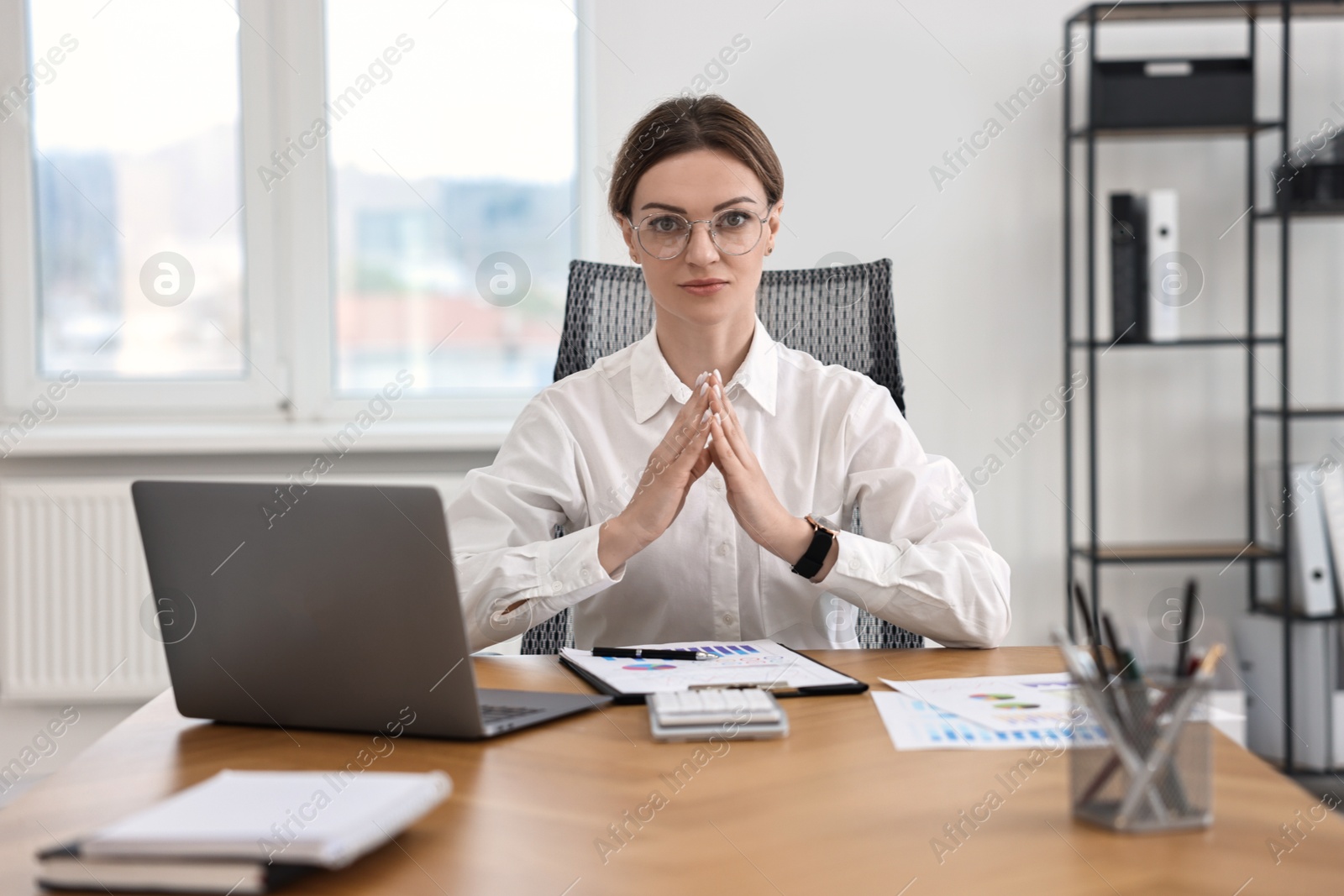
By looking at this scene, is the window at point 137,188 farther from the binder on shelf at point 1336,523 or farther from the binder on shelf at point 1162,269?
the binder on shelf at point 1336,523

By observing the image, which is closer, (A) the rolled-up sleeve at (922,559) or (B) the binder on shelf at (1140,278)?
(A) the rolled-up sleeve at (922,559)

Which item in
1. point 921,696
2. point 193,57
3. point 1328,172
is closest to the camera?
point 921,696

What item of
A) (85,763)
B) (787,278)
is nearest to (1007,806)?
(85,763)

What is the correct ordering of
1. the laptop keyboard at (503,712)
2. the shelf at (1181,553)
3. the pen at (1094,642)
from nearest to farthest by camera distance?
the pen at (1094,642) < the laptop keyboard at (503,712) < the shelf at (1181,553)

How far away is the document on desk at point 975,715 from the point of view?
0.86 meters

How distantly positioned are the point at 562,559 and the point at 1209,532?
7.00ft

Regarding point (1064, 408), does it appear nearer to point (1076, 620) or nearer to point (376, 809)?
point (1076, 620)

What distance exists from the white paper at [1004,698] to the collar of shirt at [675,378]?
1.90 ft

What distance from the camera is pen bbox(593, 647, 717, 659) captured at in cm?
115

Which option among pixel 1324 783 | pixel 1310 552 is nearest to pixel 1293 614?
pixel 1310 552

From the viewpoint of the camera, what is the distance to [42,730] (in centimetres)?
271

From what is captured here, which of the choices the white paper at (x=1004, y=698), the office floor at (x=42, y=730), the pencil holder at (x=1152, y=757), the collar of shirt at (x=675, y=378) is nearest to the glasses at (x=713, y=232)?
the collar of shirt at (x=675, y=378)

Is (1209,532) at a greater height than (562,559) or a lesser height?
lesser

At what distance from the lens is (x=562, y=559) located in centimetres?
131
